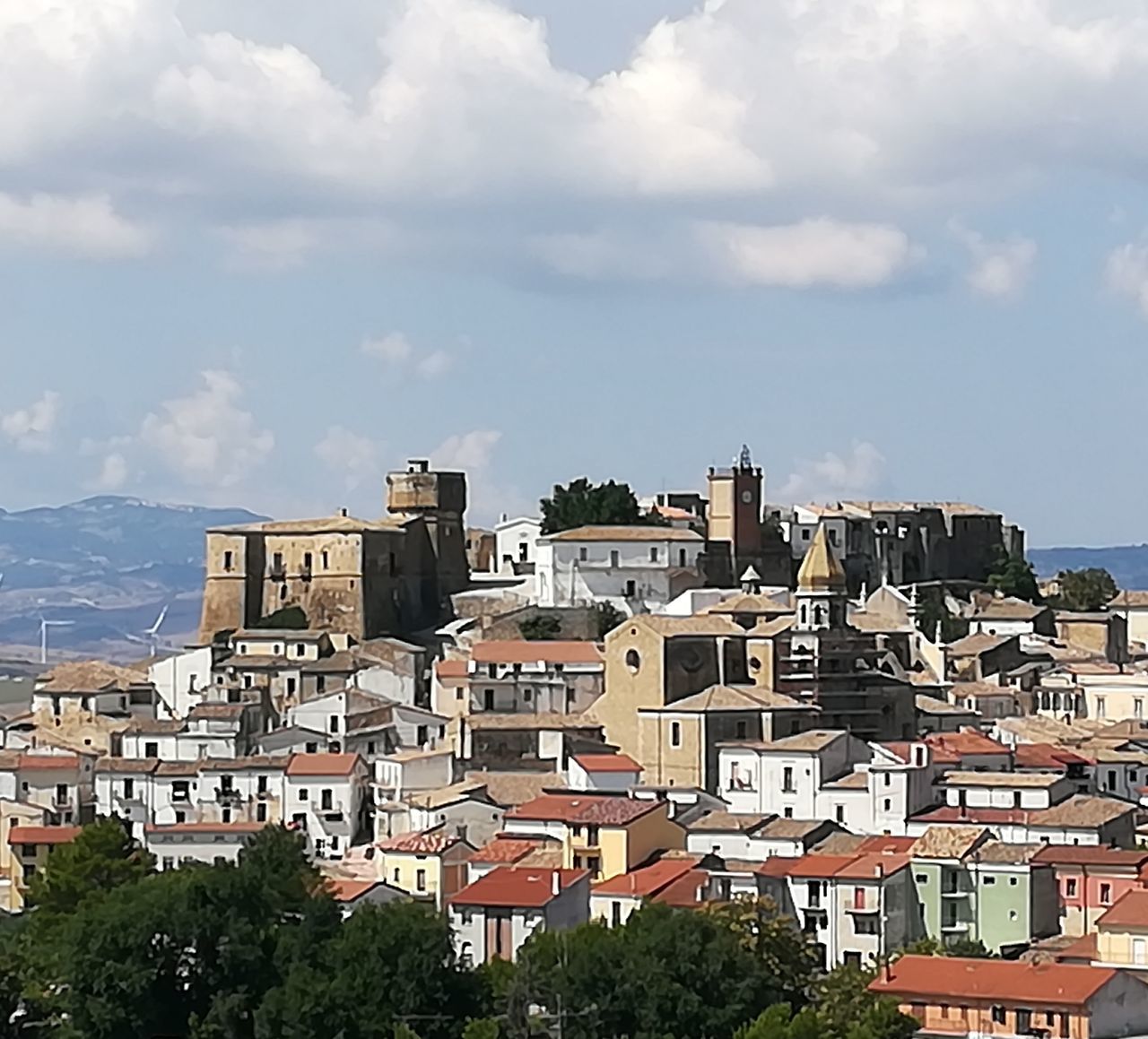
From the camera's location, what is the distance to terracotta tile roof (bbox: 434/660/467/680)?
201 ft

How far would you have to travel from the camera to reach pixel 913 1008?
1591 inches

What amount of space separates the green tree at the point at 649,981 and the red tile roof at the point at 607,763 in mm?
11766

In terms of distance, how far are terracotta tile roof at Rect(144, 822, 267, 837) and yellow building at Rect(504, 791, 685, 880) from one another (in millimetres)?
5996

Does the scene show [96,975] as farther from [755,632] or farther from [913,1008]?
[755,632]

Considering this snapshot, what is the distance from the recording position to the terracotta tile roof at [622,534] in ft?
227

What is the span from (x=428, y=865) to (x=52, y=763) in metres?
11.4

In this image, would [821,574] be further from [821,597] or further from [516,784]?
[516,784]

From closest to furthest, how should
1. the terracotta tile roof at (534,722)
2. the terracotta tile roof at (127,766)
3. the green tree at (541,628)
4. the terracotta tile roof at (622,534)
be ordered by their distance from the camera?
1. the terracotta tile roof at (534,722)
2. the terracotta tile roof at (127,766)
3. the green tree at (541,628)
4. the terracotta tile roof at (622,534)

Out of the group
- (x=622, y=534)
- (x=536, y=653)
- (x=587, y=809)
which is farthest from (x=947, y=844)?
(x=622, y=534)

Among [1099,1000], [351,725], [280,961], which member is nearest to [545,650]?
[351,725]

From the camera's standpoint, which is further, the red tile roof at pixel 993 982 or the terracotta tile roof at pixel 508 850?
the terracotta tile roof at pixel 508 850

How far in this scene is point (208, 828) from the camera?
54.4m

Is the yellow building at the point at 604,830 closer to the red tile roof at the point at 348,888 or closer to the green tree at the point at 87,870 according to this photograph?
the red tile roof at the point at 348,888

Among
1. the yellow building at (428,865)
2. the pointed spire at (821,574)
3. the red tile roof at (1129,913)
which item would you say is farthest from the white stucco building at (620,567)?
the red tile roof at (1129,913)
